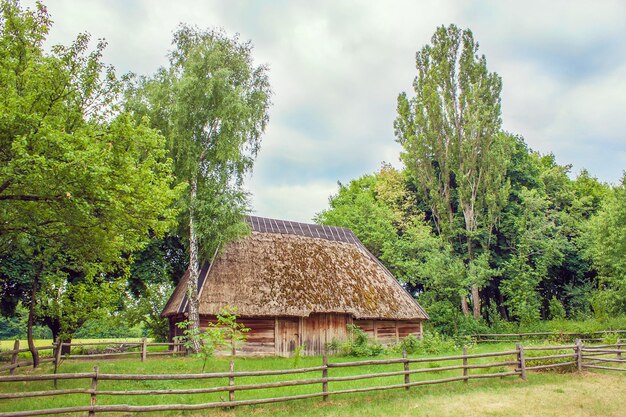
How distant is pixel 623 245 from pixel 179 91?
86.0 feet

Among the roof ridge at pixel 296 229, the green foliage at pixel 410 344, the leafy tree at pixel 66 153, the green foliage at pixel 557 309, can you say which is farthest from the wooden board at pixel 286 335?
the green foliage at pixel 557 309

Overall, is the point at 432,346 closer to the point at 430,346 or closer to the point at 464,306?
the point at 430,346

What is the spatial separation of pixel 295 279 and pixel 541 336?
15.6 metres

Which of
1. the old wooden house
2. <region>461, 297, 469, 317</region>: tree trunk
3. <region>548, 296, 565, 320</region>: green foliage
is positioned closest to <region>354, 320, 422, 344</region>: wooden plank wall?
the old wooden house

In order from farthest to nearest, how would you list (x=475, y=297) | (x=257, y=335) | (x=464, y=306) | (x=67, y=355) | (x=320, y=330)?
(x=464, y=306) < (x=475, y=297) < (x=320, y=330) < (x=257, y=335) < (x=67, y=355)

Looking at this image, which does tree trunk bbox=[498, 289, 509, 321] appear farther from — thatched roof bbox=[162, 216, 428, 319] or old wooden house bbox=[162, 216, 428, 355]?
thatched roof bbox=[162, 216, 428, 319]

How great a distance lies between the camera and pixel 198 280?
21297mm

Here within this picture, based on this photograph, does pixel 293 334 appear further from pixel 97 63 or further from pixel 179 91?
pixel 97 63

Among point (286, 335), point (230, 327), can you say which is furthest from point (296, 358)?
point (286, 335)

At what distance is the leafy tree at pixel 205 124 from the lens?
66.3ft

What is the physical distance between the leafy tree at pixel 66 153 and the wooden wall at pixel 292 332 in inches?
326

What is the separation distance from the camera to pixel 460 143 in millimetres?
31422

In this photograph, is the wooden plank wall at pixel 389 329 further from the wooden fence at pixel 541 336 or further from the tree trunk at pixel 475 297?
the tree trunk at pixel 475 297

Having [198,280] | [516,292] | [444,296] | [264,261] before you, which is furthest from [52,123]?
[516,292]
